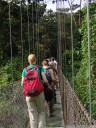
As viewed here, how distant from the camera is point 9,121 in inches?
122

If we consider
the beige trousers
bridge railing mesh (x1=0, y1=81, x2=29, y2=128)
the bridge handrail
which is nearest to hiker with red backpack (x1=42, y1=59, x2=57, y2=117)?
the beige trousers

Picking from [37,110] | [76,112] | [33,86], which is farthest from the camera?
[37,110]

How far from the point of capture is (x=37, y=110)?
12.0 feet

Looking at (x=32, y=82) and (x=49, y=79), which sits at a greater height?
(x=32, y=82)

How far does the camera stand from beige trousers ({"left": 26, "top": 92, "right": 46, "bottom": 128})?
347cm

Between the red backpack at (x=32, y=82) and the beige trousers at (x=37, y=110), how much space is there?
113mm

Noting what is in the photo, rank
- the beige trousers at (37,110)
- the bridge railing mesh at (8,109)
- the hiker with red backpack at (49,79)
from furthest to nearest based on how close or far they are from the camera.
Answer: the hiker with red backpack at (49,79), the beige trousers at (37,110), the bridge railing mesh at (8,109)

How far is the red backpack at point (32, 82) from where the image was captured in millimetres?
3314

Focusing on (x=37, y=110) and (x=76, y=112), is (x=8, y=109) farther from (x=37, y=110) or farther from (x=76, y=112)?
(x=76, y=112)

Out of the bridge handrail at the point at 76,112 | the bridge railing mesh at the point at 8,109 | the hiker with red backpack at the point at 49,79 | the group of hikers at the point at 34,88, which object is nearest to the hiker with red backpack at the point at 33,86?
the group of hikers at the point at 34,88

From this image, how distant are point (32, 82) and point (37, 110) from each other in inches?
17.2

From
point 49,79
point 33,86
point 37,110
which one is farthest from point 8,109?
point 49,79

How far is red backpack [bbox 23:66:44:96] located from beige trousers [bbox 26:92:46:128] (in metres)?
0.11

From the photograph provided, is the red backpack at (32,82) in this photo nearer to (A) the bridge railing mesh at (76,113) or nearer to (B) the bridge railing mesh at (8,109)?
(B) the bridge railing mesh at (8,109)
